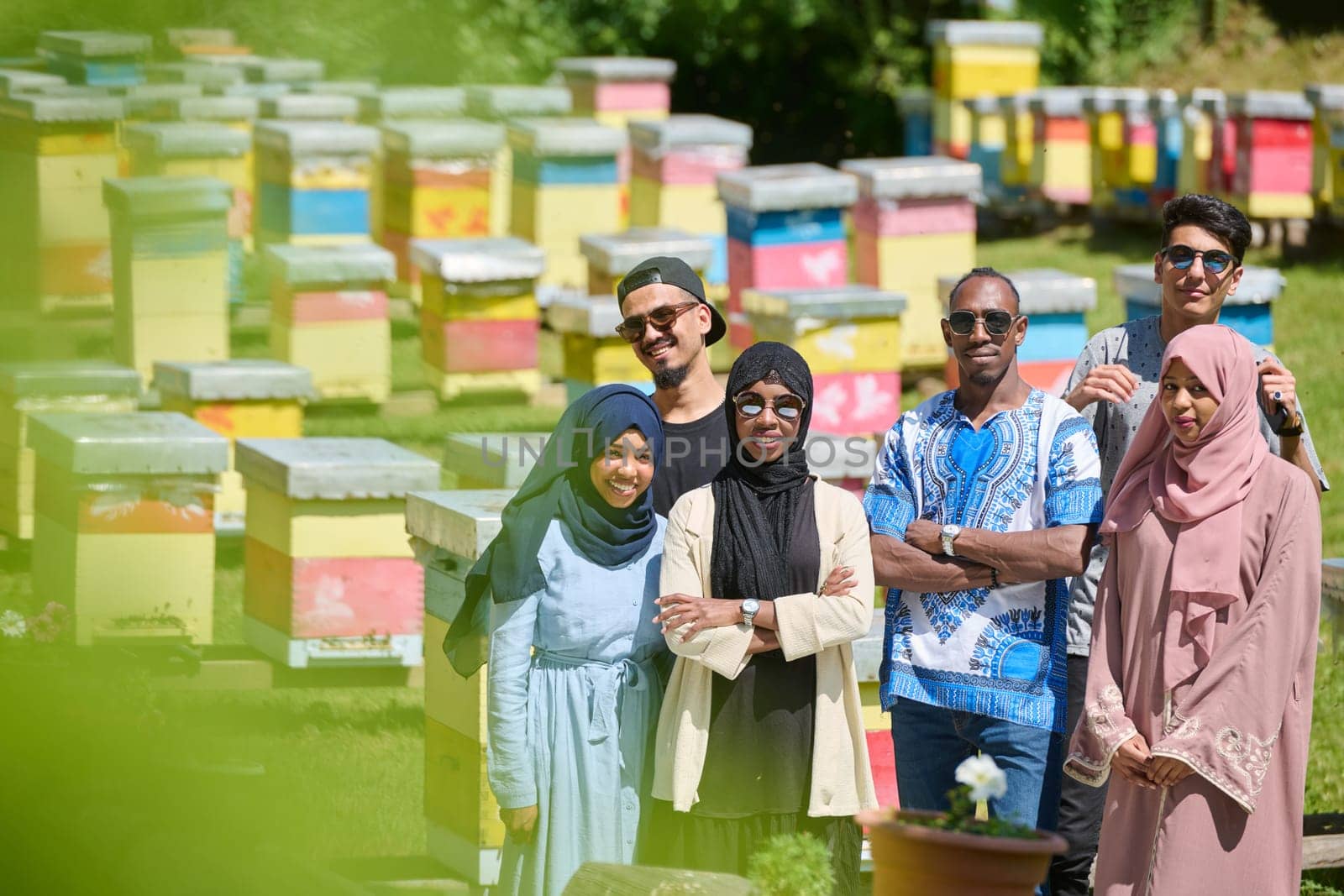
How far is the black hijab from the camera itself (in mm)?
3025

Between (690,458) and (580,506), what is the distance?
0.35 m

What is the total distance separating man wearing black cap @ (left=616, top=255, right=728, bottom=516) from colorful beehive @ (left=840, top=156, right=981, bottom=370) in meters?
5.76

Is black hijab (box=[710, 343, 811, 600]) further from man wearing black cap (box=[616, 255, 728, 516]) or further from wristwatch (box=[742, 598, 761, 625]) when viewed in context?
man wearing black cap (box=[616, 255, 728, 516])

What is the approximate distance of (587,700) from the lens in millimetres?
3125

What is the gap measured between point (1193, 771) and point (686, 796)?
36.0 inches

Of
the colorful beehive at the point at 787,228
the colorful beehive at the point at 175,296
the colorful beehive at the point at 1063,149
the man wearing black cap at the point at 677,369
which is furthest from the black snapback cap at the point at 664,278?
the colorful beehive at the point at 1063,149

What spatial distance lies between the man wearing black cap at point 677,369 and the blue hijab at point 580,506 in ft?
0.61

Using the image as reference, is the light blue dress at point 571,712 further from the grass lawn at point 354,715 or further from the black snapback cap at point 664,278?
the black snapback cap at point 664,278

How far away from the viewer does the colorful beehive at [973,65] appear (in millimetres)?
14578

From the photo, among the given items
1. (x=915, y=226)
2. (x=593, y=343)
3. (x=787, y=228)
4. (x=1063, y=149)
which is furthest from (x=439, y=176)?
(x=1063, y=149)

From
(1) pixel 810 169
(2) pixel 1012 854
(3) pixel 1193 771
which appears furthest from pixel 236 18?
(1) pixel 810 169

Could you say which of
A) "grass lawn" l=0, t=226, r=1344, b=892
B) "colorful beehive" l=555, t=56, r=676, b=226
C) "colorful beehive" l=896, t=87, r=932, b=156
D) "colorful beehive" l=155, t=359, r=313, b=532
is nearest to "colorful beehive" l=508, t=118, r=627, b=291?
"grass lawn" l=0, t=226, r=1344, b=892

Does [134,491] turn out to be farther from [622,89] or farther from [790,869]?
[622,89]

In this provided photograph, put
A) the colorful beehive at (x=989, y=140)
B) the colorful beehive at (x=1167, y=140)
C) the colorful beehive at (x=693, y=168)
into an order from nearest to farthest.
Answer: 1. the colorful beehive at (x=693, y=168)
2. the colorful beehive at (x=1167, y=140)
3. the colorful beehive at (x=989, y=140)
